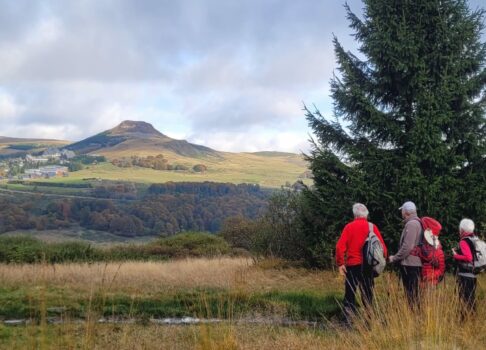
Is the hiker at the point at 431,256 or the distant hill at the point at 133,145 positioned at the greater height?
the distant hill at the point at 133,145

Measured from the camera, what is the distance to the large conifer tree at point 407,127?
43.0 ft

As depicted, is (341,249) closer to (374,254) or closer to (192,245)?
(374,254)

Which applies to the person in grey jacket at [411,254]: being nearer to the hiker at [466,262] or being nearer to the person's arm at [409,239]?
the person's arm at [409,239]

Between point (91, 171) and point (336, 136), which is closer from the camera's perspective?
point (336, 136)

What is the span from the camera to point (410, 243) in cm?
783

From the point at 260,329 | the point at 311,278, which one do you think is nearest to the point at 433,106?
the point at 311,278

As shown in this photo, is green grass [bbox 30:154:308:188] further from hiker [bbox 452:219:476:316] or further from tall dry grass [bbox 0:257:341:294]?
hiker [bbox 452:219:476:316]

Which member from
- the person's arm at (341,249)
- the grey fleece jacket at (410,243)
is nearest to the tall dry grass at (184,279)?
the person's arm at (341,249)

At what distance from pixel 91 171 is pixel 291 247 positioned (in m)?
103

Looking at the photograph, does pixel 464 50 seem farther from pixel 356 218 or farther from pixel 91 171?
pixel 91 171

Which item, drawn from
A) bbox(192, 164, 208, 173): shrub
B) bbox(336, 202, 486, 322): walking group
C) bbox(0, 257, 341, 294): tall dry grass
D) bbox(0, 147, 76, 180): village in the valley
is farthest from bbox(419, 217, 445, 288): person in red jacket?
bbox(192, 164, 208, 173): shrub

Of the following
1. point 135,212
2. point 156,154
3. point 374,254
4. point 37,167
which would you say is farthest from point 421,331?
point 156,154

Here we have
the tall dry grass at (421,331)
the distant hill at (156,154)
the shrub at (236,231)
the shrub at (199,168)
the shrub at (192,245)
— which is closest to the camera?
the tall dry grass at (421,331)

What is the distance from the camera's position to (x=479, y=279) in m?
11.1
